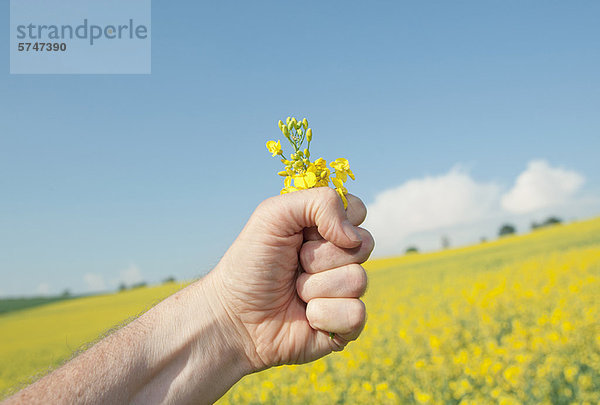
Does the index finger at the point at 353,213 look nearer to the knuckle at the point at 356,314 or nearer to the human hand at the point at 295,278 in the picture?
the human hand at the point at 295,278

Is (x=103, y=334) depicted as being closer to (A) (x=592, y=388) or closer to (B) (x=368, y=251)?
(B) (x=368, y=251)

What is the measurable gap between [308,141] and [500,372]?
3.54 metres

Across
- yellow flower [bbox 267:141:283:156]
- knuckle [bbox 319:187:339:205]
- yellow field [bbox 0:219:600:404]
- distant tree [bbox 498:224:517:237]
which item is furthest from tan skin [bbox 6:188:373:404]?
distant tree [bbox 498:224:517:237]

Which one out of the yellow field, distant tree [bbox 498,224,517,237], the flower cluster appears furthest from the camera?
distant tree [bbox 498,224,517,237]

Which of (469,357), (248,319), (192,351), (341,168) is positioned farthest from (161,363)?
(469,357)

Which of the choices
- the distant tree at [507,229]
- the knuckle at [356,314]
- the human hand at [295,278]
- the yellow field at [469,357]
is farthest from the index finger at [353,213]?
the distant tree at [507,229]

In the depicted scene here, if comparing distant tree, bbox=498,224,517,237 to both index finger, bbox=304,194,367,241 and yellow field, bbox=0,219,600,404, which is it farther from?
index finger, bbox=304,194,367,241

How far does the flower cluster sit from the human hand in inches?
1.9

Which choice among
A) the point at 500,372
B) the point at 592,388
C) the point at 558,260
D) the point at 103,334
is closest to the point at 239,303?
the point at 103,334

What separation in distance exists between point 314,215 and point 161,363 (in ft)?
2.63

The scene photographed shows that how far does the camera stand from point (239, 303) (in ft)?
5.92

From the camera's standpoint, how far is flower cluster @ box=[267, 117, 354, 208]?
5.03 feet

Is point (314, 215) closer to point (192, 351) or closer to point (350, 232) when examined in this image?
point (350, 232)

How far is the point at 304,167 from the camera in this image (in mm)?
1579
